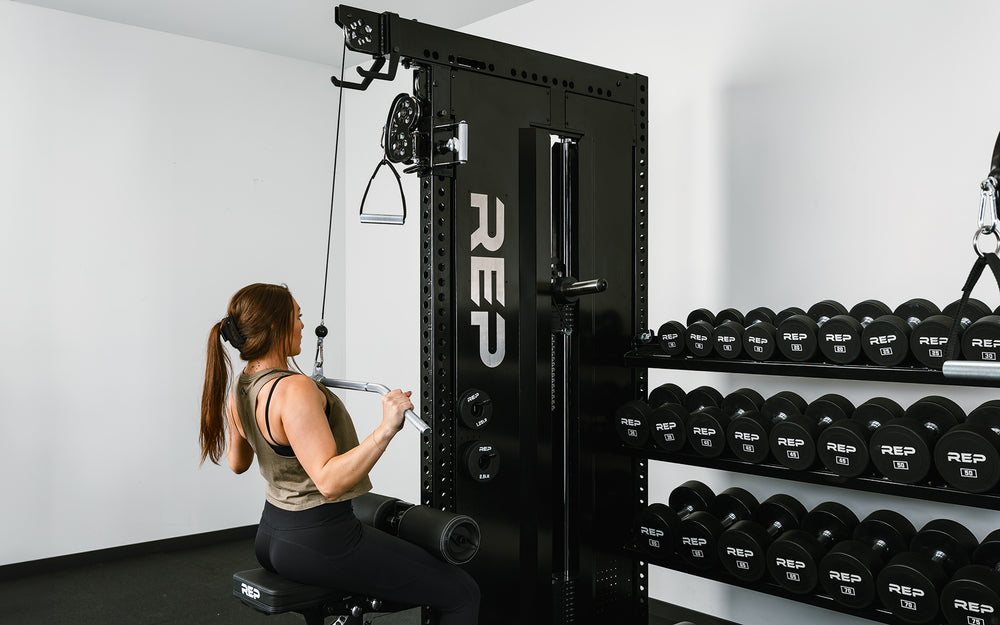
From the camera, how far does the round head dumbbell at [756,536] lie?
8.71ft

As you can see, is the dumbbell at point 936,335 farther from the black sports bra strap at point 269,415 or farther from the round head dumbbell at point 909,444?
the black sports bra strap at point 269,415

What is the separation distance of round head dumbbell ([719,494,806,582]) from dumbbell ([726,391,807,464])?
0.79 feet

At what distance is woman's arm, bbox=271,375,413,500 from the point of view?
6.84 ft

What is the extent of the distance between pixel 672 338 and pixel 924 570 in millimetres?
1064

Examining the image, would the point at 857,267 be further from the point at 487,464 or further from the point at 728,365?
the point at 487,464

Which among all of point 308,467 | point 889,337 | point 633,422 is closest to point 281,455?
point 308,467

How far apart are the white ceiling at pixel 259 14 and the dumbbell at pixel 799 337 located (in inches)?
96.4

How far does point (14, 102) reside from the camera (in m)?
4.21

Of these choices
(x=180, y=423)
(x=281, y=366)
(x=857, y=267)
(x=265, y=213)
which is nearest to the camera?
(x=281, y=366)

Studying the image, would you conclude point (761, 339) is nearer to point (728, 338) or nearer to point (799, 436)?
point (728, 338)

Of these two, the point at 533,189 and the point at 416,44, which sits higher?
the point at 416,44

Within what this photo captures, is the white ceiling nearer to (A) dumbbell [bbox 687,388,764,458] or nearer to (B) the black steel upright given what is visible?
(B) the black steel upright

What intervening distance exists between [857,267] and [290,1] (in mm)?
3042

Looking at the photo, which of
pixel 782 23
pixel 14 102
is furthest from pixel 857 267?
pixel 14 102
